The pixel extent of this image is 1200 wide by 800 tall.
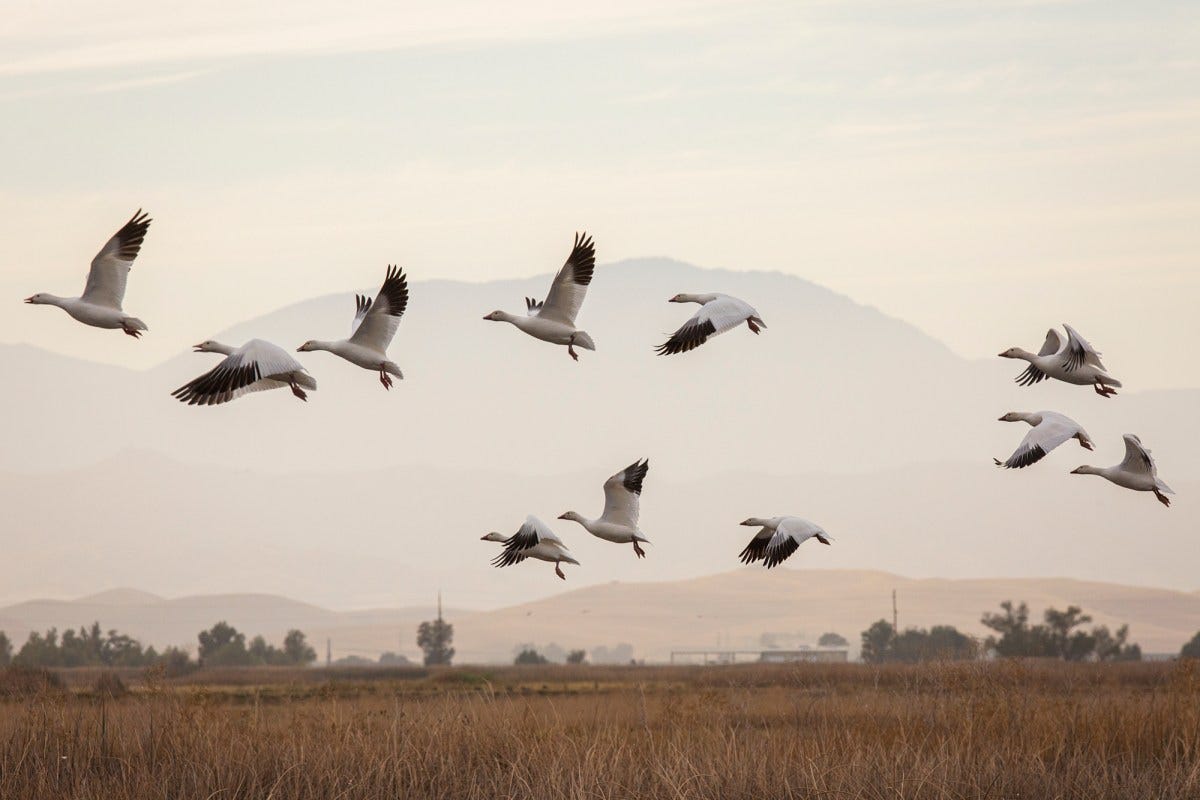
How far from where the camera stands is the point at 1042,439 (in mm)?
20094

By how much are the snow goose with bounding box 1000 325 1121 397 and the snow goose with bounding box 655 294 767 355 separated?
3557mm

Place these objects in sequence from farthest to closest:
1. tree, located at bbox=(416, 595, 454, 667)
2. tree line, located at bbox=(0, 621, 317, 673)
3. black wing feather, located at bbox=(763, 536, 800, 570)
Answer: tree, located at bbox=(416, 595, 454, 667) < tree line, located at bbox=(0, 621, 317, 673) < black wing feather, located at bbox=(763, 536, 800, 570)

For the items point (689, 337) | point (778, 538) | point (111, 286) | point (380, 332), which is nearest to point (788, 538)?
point (778, 538)

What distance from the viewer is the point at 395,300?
20.7 m

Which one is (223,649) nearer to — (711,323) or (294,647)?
(294,647)

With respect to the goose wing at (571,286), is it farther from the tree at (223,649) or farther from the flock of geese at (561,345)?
the tree at (223,649)

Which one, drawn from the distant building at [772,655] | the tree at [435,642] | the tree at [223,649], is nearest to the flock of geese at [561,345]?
the distant building at [772,655]

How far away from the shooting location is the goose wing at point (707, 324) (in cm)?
2119

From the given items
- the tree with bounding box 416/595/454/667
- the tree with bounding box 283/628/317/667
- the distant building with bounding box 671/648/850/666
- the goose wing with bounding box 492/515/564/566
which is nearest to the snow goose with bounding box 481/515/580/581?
the goose wing with bounding box 492/515/564/566

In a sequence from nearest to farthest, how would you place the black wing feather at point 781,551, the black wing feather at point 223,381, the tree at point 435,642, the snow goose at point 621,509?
the black wing feather at point 223,381 < the black wing feather at point 781,551 < the snow goose at point 621,509 < the tree at point 435,642

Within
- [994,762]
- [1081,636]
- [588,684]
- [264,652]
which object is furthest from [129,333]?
[264,652]

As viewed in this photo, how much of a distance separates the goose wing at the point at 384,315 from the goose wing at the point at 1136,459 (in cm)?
918

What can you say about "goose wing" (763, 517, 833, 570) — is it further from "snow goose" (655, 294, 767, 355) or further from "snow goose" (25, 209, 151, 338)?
"snow goose" (25, 209, 151, 338)

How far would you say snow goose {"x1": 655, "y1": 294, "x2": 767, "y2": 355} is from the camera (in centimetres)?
2119
